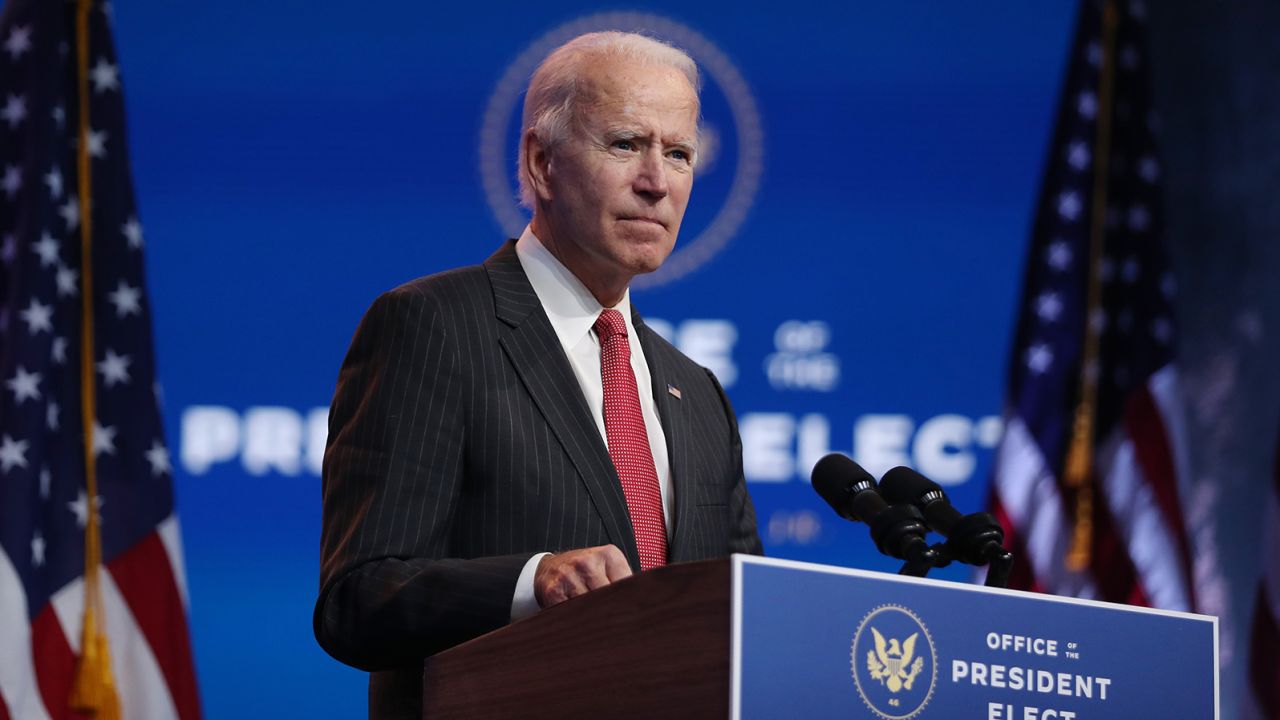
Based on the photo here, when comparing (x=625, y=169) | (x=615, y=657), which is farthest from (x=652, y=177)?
(x=615, y=657)

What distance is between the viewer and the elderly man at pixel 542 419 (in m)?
1.71

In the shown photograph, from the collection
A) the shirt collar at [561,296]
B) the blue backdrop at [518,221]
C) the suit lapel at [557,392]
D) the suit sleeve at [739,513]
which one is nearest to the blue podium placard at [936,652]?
the suit lapel at [557,392]

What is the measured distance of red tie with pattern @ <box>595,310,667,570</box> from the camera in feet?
6.41

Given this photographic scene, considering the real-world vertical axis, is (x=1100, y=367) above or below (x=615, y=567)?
above

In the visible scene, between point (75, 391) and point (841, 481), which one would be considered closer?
point (841, 481)

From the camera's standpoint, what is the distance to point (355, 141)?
15.2 ft

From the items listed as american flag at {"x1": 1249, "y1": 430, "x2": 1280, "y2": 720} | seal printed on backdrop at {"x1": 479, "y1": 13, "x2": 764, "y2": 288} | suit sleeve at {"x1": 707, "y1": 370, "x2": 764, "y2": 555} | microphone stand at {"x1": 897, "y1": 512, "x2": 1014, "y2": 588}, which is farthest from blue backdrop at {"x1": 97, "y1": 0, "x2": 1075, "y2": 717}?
microphone stand at {"x1": 897, "y1": 512, "x2": 1014, "y2": 588}

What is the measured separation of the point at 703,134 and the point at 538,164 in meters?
2.42

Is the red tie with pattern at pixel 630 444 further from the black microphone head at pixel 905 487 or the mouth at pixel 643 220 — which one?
the black microphone head at pixel 905 487

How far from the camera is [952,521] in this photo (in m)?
1.73

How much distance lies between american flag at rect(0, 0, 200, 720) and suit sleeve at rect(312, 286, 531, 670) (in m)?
2.37

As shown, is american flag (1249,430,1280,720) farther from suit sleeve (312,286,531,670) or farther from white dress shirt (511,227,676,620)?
suit sleeve (312,286,531,670)

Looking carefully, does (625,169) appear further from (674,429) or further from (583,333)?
(674,429)

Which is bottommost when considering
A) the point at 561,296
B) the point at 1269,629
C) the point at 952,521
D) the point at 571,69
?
the point at 952,521
